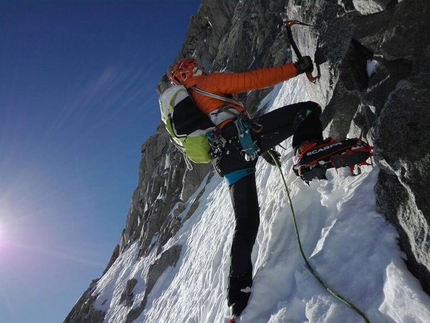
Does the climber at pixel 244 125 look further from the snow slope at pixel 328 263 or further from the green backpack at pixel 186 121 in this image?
the snow slope at pixel 328 263

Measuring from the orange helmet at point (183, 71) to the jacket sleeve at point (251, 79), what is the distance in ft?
1.77

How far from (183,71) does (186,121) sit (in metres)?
0.88

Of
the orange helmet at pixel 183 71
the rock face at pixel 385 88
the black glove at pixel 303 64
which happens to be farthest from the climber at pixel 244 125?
the rock face at pixel 385 88

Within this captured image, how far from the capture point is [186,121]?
5.11m

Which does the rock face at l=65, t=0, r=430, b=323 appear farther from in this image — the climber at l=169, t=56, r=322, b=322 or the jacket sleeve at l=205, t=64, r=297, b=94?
the jacket sleeve at l=205, t=64, r=297, b=94

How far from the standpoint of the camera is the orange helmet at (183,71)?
5340 mm

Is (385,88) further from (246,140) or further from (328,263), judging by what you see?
(328,263)

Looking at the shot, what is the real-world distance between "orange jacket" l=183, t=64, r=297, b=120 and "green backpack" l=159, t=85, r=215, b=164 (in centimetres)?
18

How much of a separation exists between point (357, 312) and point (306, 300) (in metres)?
0.70

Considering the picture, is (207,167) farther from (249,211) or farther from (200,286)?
(249,211)

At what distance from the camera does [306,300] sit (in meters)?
3.62

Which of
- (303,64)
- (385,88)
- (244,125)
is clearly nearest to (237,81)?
(244,125)

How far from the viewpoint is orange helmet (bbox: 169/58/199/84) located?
5.34 metres

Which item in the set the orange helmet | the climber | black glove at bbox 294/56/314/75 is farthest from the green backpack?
black glove at bbox 294/56/314/75
